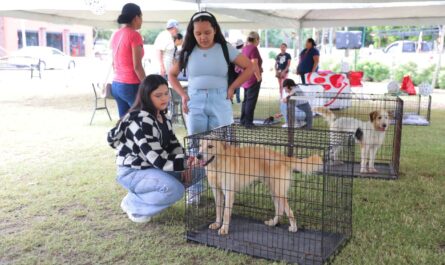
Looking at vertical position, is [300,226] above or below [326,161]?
below

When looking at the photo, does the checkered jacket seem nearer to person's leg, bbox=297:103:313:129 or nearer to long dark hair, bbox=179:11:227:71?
long dark hair, bbox=179:11:227:71

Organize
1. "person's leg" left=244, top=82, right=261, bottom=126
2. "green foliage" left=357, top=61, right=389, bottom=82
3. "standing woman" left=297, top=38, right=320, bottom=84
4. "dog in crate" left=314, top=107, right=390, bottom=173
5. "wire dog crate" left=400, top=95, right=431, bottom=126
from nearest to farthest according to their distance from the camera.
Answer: "dog in crate" left=314, top=107, right=390, bottom=173, "person's leg" left=244, top=82, right=261, bottom=126, "wire dog crate" left=400, top=95, right=431, bottom=126, "standing woman" left=297, top=38, right=320, bottom=84, "green foliage" left=357, top=61, right=389, bottom=82

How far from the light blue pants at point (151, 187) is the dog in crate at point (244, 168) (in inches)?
12.4

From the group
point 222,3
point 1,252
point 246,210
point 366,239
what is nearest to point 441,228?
point 366,239

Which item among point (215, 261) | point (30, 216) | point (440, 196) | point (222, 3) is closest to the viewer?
point (215, 261)

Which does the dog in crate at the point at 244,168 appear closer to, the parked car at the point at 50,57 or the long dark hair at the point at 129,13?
the long dark hair at the point at 129,13

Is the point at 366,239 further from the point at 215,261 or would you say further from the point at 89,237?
the point at 89,237

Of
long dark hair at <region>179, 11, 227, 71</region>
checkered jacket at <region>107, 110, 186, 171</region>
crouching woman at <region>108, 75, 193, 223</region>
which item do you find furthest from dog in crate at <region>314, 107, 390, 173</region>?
checkered jacket at <region>107, 110, 186, 171</region>

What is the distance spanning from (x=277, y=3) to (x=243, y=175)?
4.97 m

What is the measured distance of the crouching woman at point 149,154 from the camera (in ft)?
9.79

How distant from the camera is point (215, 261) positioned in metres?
2.66

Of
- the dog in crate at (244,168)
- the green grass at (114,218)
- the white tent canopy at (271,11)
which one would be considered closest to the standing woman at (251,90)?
the white tent canopy at (271,11)

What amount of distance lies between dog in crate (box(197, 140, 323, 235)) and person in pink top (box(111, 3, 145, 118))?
152 cm

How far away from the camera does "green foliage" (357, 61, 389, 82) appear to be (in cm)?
1911
